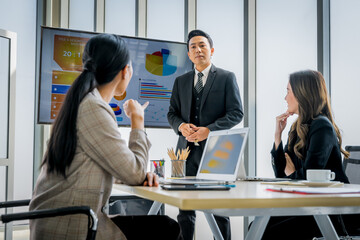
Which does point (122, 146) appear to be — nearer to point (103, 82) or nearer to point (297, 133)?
point (103, 82)

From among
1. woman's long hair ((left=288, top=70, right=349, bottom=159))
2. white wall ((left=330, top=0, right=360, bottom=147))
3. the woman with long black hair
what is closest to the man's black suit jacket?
woman's long hair ((left=288, top=70, right=349, bottom=159))

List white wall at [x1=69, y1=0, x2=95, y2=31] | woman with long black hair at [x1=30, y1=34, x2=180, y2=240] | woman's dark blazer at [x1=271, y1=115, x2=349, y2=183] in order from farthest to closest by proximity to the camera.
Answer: white wall at [x1=69, y1=0, x2=95, y2=31]
woman's dark blazer at [x1=271, y1=115, x2=349, y2=183]
woman with long black hair at [x1=30, y1=34, x2=180, y2=240]

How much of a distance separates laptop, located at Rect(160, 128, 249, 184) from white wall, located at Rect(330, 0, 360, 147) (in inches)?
111

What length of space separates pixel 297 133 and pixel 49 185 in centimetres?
141

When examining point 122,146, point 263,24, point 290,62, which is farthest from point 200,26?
point 122,146

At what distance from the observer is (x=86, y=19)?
4219 mm

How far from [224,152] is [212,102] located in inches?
49.8

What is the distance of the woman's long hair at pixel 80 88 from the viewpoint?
Result: 137 cm

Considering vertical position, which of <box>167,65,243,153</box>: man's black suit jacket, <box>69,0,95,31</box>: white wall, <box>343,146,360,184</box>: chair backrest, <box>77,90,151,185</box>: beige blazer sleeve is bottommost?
<box>343,146,360,184</box>: chair backrest

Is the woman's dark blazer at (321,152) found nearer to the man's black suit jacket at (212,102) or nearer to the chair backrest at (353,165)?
the chair backrest at (353,165)

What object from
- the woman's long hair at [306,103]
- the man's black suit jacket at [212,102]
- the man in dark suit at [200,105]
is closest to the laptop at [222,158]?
the woman's long hair at [306,103]

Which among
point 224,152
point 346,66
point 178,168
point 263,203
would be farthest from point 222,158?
point 346,66

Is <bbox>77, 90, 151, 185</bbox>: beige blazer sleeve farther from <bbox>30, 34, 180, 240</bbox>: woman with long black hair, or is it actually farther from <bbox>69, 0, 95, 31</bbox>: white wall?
<bbox>69, 0, 95, 31</bbox>: white wall

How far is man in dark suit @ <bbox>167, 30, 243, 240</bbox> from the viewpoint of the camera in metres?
3.04
